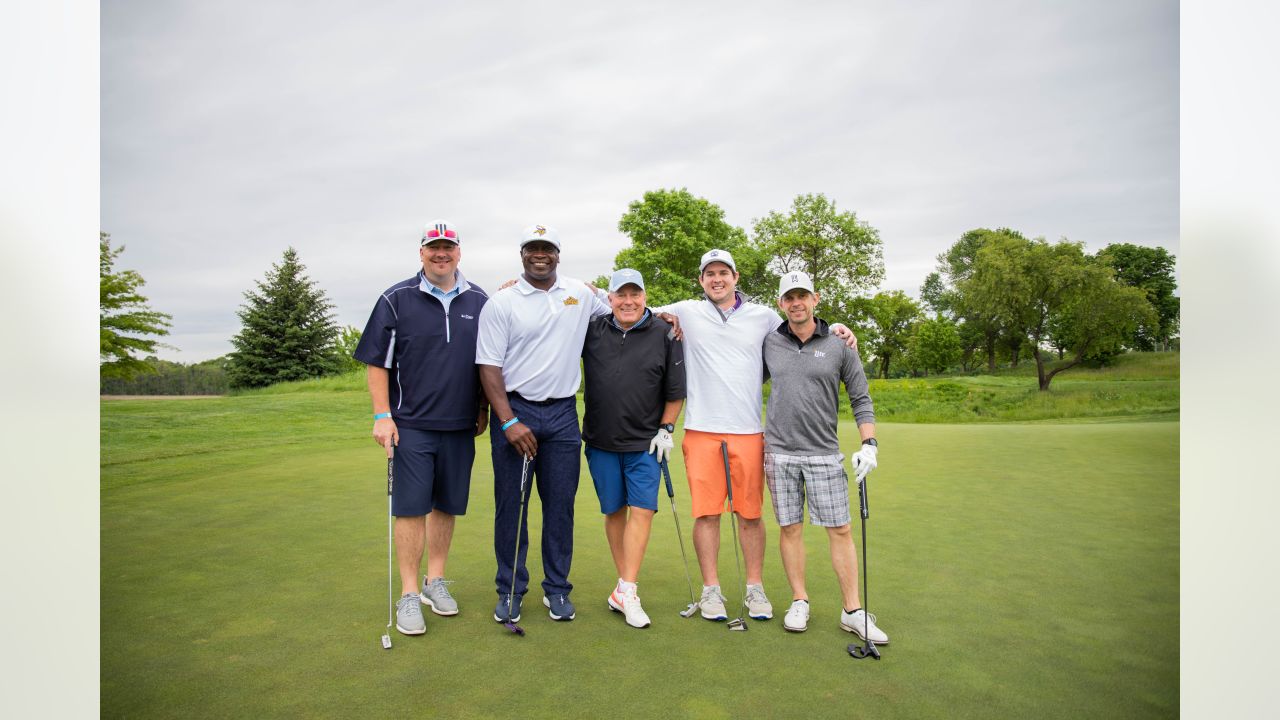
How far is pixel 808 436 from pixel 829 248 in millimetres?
23232

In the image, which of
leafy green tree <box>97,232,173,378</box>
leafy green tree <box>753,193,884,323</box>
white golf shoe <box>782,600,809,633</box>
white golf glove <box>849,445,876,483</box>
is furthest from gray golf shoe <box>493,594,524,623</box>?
leafy green tree <box>753,193,884,323</box>

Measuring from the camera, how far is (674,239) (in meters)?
23.3

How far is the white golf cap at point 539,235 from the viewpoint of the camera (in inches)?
142

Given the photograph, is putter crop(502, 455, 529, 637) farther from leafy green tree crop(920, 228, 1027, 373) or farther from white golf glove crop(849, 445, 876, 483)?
leafy green tree crop(920, 228, 1027, 373)

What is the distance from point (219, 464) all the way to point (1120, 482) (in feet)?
32.2

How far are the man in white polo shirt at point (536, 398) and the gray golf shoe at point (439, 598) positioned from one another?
24 centimetres

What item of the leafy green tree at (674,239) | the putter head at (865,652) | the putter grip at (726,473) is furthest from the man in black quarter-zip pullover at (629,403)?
the leafy green tree at (674,239)

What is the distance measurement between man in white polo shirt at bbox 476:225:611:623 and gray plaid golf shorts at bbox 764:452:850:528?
3.30 ft

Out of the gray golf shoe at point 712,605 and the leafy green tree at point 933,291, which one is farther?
the leafy green tree at point 933,291

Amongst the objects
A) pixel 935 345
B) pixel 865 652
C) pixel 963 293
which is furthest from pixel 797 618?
pixel 935 345

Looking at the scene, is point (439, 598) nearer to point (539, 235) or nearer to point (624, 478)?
point (624, 478)

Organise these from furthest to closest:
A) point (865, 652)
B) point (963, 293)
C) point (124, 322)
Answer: point (963, 293) < point (124, 322) < point (865, 652)

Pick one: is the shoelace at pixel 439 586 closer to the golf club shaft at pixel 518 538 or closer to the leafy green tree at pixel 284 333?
the golf club shaft at pixel 518 538
